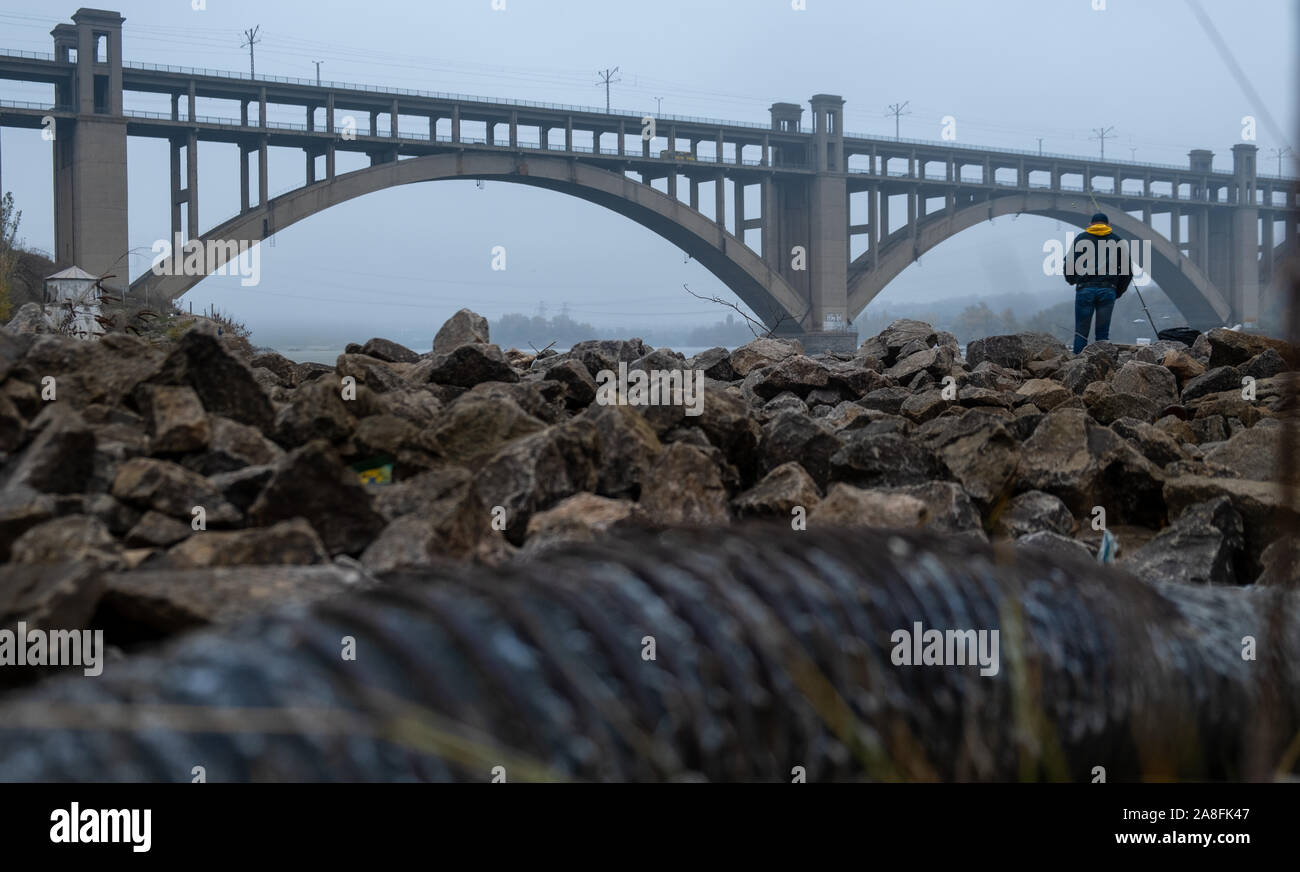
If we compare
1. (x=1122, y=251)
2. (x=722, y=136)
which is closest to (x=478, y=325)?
(x=1122, y=251)

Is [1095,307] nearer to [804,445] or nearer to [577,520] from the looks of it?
[804,445]

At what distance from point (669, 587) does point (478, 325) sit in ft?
21.3

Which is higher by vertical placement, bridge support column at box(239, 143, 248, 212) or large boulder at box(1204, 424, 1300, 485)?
bridge support column at box(239, 143, 248, 212)

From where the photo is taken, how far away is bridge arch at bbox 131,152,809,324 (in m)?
40.8

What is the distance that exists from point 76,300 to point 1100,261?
9.79 m

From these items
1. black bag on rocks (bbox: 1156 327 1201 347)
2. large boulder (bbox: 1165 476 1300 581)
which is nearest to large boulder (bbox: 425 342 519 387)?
large boulder (bbox: 1165 476 1300 581)

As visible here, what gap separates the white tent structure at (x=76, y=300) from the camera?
7.95 metres

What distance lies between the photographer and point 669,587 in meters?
1.51

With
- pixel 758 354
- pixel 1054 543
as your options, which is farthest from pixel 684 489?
pixel 758 354

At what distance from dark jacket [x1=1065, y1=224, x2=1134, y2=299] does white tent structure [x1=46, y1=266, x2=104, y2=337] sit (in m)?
9.54

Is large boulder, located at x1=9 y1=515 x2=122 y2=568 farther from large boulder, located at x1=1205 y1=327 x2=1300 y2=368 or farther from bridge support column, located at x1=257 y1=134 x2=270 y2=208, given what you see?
bridge support column, located at x1=257 y1=134 x2=270 y2=208

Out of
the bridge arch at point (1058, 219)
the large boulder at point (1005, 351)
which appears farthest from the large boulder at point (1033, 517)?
the bridge arch at point (1058, 219)
